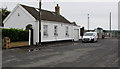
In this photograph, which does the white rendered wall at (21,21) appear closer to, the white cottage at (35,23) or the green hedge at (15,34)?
the white cottage at (35,23)

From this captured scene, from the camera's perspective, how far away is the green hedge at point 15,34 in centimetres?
1887

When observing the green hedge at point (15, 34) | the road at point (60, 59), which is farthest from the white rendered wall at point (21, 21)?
the road at point (60, 59)

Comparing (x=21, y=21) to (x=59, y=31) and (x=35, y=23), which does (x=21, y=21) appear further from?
(x=59, y=31)

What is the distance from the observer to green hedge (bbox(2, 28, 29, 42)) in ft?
61.9

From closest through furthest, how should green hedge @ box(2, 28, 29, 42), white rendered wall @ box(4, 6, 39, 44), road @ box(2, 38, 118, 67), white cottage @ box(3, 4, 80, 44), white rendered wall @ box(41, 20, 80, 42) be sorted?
road @ box(2, 38, 118, 67), green hedge @ box(2, 28, 29, 42), white rendered wall @ box(4, 6, 39, 44), white cottage @ box(3, 4, 80, 44), white rendered wall @ box(41, 20, 80, 42)

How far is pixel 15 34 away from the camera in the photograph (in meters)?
19.8

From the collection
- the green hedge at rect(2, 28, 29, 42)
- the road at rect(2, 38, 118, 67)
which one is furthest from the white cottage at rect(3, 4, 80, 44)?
the road at rect(2, 38, 118, 67)

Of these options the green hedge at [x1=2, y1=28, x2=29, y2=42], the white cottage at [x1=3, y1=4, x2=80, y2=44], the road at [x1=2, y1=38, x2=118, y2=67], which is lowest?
the road at [x1=2, y1=38, x2=118, y2=67]

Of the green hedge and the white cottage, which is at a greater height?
the white cottage

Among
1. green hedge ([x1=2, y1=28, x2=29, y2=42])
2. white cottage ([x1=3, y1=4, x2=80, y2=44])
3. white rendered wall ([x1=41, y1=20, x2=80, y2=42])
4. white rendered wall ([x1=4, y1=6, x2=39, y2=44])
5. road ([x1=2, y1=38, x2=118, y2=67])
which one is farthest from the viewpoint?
white rendered wall ([x1=41, y1=20, x2=80, y2=42])

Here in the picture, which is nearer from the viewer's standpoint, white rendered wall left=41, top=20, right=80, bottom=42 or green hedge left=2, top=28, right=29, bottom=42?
green hedge left=2, top=28, right=29, bottom=42

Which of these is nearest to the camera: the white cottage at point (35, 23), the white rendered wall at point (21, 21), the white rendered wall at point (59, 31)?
the white rendered wall at point (21, 21)

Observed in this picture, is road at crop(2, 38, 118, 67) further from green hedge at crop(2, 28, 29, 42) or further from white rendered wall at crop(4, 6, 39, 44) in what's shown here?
white rendered wall at crop(4, 6, 39, 44)

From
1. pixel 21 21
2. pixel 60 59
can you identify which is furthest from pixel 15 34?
pixel 60 59
